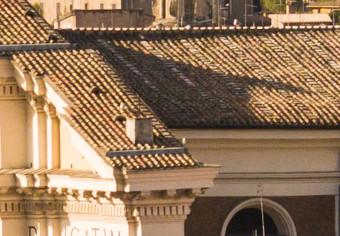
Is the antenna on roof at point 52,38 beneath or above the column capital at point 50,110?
above

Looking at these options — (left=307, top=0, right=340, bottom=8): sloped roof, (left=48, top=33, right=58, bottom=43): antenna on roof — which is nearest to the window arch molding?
(left=48, top=33, right=58, bottom=43): antenna on roof

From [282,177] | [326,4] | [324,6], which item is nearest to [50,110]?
[282,177]

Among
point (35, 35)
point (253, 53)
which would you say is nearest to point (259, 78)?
point (253, 53)

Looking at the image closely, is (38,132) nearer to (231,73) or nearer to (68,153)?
(68,153)

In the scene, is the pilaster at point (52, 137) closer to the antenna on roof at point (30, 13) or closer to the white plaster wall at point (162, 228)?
the antenna on roof at point (30, 13)

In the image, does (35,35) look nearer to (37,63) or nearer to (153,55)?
(37,63)

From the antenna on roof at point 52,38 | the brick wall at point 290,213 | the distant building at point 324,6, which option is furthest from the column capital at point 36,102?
the distant building at point 324,6

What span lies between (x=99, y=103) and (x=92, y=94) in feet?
0.91

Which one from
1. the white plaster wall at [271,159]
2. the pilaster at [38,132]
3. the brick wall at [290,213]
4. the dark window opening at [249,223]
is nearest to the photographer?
the pilaster at [38,132]

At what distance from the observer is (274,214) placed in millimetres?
49562

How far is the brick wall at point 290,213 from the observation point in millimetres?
48906

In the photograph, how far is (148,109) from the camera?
4541cm

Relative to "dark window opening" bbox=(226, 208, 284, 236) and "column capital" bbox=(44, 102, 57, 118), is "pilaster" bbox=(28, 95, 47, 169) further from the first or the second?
"dark window opening" bbox=(226, 208, 284, 236)

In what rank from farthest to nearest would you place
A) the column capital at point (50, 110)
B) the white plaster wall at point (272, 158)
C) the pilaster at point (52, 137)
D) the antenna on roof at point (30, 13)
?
the white plaster wall at point (272, 158) → the antenna on roof at point (30, 13) → the pilaster at point (52, 137) → the column capital at point (50, 110)
